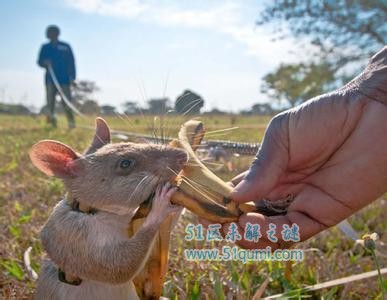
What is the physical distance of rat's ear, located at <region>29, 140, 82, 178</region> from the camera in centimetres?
248

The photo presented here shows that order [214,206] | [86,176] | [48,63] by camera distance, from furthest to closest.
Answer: [48,63]
[86,176]
[214,206]

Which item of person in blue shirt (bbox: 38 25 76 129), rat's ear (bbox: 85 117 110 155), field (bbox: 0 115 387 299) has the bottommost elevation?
field (bbox: 0 115 387 299)

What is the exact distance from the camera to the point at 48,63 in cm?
Answer: 1337

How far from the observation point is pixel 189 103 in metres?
2.77

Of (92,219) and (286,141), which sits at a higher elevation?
(286,141)

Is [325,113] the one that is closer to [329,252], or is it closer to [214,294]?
[214,294]

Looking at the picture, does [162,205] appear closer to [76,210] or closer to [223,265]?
[76,210]

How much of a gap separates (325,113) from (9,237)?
232cm

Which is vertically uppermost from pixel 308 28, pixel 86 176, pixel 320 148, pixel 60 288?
pixel 308 28

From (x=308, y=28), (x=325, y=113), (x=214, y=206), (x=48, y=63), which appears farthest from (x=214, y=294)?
(x=308, y=28)

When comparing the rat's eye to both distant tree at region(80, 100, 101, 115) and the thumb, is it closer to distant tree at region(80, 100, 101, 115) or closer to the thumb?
the thumb

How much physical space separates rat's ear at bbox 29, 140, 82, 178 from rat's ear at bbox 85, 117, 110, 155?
0.99ft

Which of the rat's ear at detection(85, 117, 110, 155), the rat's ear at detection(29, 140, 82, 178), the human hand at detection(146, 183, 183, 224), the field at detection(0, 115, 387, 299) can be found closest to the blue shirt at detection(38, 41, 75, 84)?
the field at detection(0, 115, 387, 299)

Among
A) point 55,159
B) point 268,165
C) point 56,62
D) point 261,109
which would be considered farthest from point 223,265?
point 56,62
